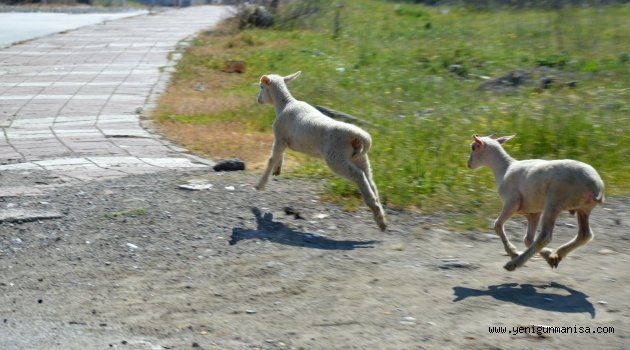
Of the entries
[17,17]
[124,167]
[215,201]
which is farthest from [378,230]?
[17,17]

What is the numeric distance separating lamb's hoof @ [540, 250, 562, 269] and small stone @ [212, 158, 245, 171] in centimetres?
373

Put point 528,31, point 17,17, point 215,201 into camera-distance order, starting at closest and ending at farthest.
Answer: point 215,201
point 528,31
point 17,17

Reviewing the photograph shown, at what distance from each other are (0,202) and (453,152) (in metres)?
4.45

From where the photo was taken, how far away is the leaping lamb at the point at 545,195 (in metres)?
5.61

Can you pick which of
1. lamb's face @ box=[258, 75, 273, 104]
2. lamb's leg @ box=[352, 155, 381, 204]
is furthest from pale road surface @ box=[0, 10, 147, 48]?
lamb's leg @ box=[352, 155, 381, 204]

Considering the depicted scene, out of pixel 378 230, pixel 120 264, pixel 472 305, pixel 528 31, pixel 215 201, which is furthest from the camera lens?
pixel 528 31

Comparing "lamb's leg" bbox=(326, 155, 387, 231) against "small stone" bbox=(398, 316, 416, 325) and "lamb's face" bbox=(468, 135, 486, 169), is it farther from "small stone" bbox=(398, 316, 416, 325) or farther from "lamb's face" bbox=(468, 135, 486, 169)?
"small stone" bbox=(398, 316, 416, 325)

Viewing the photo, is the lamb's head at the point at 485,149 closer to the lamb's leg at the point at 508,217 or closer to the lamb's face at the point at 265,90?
the lamb's leg at the point at 508,217

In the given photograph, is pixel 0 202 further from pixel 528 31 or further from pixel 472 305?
pixel 528 31

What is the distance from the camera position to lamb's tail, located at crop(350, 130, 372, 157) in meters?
7.19

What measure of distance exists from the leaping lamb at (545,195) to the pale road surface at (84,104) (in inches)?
155

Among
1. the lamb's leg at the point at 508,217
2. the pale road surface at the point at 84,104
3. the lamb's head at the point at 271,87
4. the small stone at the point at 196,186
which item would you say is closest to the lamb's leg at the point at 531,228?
the lamb's leg at the point at 508,217

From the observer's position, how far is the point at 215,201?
7625mm

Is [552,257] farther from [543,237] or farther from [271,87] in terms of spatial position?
[271,87]
